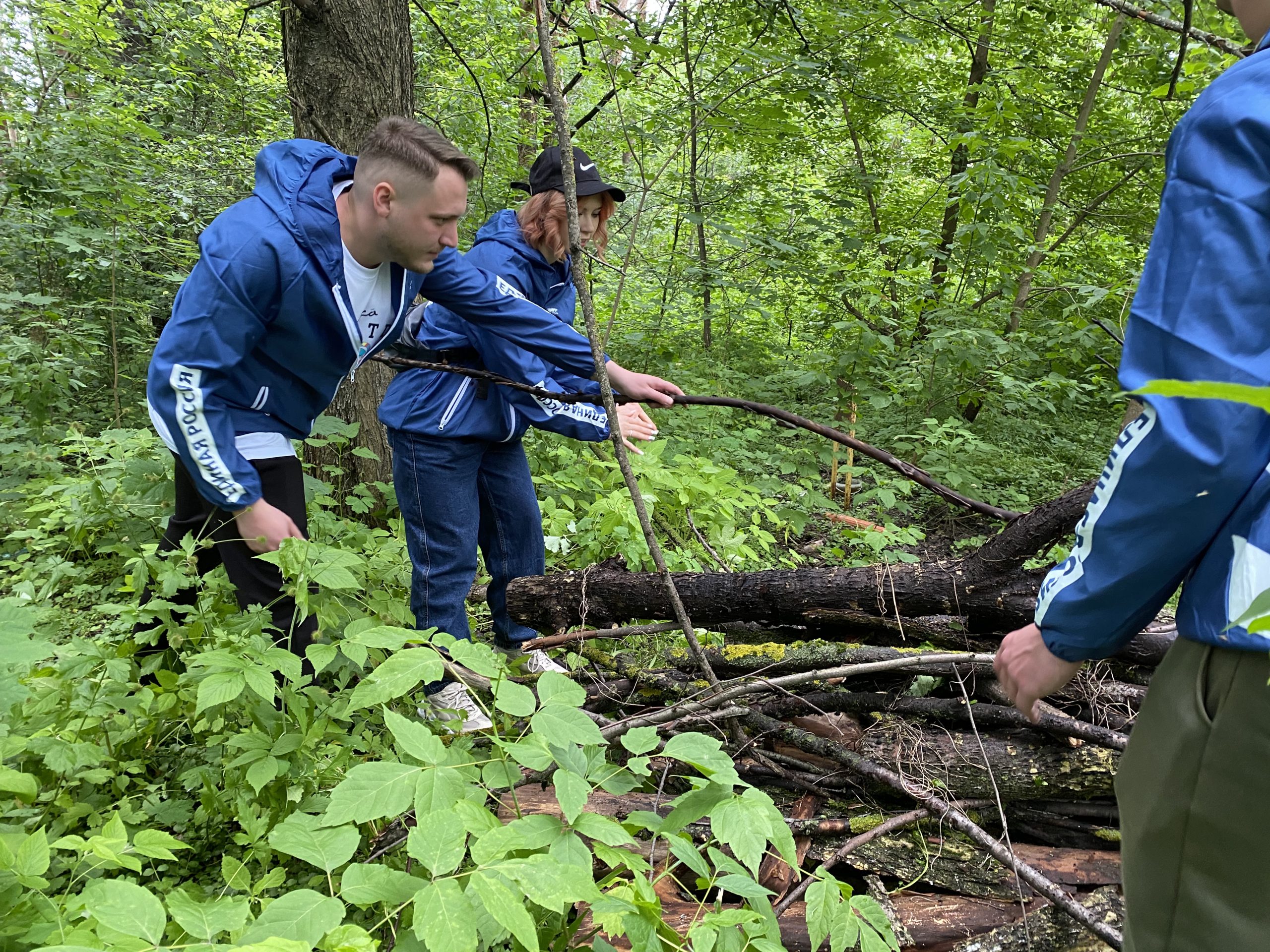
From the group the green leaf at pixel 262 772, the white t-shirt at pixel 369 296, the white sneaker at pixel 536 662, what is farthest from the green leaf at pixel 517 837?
the white t-shirt at pixel 369 296

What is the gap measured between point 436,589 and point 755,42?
505 cm

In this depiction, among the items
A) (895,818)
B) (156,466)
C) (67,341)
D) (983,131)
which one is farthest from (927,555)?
(67,341)

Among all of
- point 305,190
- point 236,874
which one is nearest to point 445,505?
point 305,190

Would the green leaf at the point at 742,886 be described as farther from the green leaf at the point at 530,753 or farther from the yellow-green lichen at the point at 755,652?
the yellow-green lichen at the point at 755,652

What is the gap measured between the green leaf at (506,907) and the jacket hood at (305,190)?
1.91 metres

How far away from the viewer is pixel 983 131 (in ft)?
19.9

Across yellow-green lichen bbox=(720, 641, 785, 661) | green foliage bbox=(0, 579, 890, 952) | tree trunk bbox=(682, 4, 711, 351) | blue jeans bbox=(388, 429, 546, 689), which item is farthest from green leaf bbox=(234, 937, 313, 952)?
tree trunk bbox=(682, 4, 711, 351)

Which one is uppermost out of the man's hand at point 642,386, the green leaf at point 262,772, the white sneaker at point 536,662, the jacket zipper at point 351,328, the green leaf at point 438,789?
the jacket zipper at point 351,328

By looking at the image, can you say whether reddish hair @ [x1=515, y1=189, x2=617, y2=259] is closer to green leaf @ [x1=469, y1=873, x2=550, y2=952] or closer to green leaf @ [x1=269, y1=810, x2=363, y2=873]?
green leaf @ [x1=269, y1=810, x2=363, y2=873]

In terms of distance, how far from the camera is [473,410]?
9.83 feet

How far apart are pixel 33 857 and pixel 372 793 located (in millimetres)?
569

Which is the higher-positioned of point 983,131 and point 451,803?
point 983,131

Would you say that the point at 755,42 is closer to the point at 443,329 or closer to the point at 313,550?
the point at 443,329

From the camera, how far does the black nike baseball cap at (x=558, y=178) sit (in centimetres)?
294
